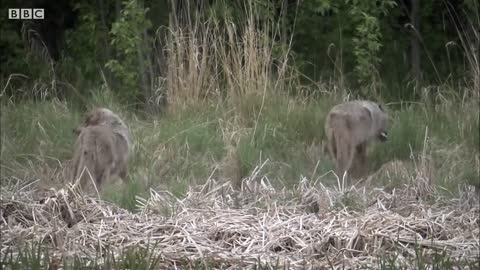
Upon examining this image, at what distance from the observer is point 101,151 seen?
780cm

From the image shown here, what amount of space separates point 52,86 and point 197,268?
16.9ft

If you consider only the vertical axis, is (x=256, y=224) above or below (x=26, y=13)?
below

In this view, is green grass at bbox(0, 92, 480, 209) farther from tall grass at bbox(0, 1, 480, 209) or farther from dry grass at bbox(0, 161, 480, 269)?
dry grass at bbox(0, 161, 480, 269)

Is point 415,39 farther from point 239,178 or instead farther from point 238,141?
point 239,178

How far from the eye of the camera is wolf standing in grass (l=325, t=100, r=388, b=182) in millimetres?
8336

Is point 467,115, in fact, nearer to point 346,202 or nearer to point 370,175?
point 370,175

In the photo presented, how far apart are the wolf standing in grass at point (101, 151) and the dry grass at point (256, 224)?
388 millimetres

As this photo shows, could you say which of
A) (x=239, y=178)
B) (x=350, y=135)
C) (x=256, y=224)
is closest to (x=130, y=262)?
(x=256, y=224)

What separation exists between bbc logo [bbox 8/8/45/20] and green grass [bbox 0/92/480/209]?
0.85 metres

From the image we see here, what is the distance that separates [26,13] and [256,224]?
3.78m

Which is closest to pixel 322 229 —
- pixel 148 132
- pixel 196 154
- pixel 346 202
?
pixel 346 202

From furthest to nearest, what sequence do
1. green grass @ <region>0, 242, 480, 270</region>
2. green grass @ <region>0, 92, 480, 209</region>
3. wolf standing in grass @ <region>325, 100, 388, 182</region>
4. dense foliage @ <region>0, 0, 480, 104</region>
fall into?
dense foliage @ <region>0, 0, 480, 104</region>
wolf standing in grass @ <region>325, 100, 388, 182</region>
green grass @ <region>0, 92, 480, 209</region>
green grass @ <region>0, 242, 480, 270</region>

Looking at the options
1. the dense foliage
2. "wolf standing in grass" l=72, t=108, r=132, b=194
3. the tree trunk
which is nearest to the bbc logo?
the dense foliage

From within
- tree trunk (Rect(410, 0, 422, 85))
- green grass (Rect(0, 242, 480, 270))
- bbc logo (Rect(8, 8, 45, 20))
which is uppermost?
bbc logo (Rect(8, 8, 45, 20))
